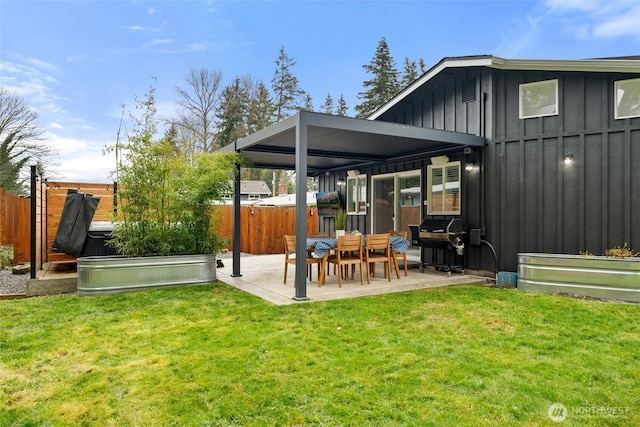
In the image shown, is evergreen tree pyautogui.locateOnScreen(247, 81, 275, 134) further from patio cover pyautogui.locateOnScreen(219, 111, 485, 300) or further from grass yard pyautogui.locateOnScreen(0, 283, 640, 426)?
grass yard pyautogui.locateOnScreen(0, 283, 640, 426)

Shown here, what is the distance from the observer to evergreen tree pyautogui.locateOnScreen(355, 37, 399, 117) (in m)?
22.4

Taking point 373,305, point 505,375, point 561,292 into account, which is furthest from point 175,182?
point 561,292

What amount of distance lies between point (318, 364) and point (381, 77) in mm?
21880

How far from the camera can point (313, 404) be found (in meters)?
2.29

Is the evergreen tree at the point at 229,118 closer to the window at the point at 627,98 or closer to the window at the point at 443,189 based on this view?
the window at the point at 443,189

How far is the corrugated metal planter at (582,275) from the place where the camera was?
501 centimetres

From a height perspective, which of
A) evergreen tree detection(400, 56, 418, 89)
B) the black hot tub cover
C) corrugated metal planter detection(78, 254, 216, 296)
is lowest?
corrugated metal planter detection(78, 254, 216, 296)

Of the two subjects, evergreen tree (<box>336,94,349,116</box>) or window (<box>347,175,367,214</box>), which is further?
evergreen tree (<box>336,94,349,116</box>)

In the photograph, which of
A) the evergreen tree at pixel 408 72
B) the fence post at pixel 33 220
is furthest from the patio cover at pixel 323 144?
the evergreen tree at pixel 408 72

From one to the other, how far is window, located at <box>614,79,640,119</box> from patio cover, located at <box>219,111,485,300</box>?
1913 mm

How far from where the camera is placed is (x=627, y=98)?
5.49 metres

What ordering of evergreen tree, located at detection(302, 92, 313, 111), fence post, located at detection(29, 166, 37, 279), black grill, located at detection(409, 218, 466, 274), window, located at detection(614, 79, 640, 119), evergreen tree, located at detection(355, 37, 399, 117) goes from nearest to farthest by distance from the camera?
fence post, located at detection(29, 166, 37, 279)
window, located at detection(614, 79, 640, 119)
black grill, located at detection(409, 218, 466, 274)
evergreen tree, located at detection(302, 92, 313, 111)
evergreen tree, located at detection(355, 37, 399, 117)

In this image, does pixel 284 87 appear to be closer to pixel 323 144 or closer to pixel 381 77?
pixel 381 77

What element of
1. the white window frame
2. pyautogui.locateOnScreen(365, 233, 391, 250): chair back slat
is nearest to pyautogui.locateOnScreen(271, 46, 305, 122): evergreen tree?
the white window frame
